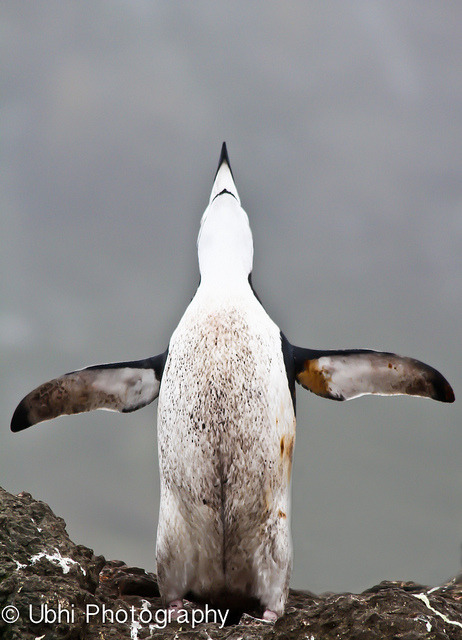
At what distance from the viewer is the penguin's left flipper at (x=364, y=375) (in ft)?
15.2

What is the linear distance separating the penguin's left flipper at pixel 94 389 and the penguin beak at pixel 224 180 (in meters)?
1.39

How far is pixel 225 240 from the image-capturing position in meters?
4.71

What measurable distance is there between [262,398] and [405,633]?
1.59m

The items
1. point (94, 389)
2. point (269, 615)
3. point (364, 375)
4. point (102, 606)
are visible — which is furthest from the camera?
point (94, 389)

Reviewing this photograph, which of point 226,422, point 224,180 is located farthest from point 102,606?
point 224,180

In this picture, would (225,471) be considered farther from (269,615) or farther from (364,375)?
(364,375)

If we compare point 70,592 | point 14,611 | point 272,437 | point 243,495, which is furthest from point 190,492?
point 14,611

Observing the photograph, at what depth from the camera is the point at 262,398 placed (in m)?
3.85

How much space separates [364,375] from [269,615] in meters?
1.77

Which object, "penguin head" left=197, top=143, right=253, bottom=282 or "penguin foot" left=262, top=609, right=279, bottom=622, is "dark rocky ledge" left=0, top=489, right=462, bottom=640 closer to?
"penguin foot" left=262, top=609, right=279, bottom=622

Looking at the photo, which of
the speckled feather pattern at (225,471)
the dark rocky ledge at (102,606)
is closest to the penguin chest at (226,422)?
the speckled feather pattern at (225,471)

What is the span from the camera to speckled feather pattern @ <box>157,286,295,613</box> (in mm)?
3738

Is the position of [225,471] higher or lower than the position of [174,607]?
higher

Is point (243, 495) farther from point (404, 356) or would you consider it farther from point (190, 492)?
point (404, 356)
